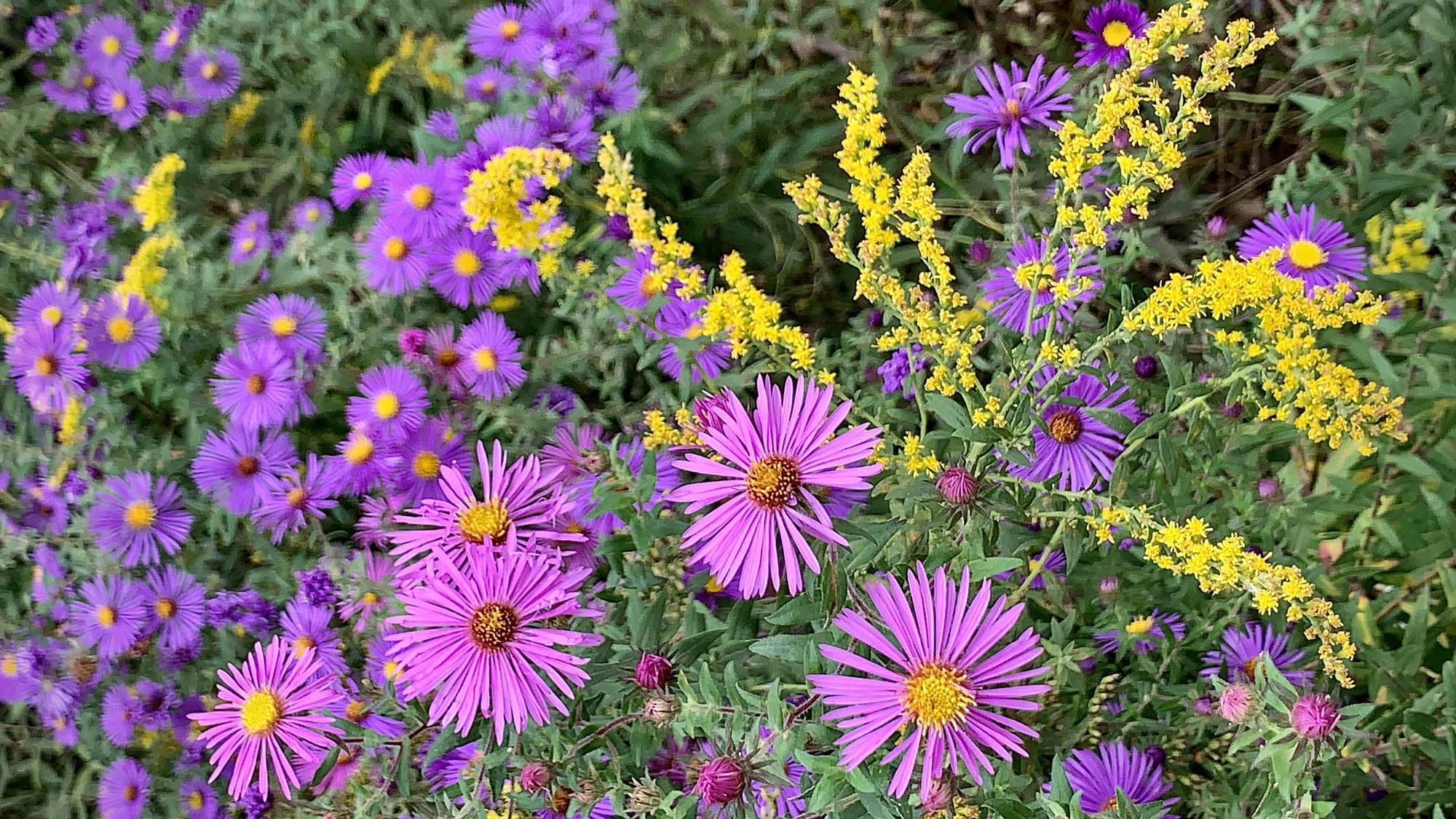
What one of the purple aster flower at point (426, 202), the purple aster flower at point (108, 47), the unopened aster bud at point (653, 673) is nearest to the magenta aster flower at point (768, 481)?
the unopened aster bud at point (653, 673)

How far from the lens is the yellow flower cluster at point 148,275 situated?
4.92 feet

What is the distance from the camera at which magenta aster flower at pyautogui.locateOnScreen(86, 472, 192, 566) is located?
1603 mm

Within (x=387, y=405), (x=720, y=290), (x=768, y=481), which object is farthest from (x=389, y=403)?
(x=768, y=481)

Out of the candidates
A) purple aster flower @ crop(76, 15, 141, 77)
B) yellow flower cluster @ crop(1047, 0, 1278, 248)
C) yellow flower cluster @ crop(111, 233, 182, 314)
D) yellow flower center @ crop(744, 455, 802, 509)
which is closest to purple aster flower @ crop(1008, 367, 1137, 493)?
yellow flower cluster @ crop(1047, 0, 1278, 248)

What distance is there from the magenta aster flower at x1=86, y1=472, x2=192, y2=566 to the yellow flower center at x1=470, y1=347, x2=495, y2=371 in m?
0.59

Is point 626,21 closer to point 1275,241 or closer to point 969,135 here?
point 969,135

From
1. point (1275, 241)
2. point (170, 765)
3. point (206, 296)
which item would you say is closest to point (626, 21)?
point (206, 296)

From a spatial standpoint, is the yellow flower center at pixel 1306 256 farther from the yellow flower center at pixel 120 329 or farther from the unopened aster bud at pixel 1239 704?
the yellow flower center at pixel 120 329

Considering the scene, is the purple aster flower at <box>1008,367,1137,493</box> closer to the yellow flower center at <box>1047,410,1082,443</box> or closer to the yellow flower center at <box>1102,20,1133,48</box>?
the yellow flower center at <box>1047,410,1082,443</box>

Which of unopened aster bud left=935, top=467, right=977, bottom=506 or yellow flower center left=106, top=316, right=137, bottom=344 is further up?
yellow flower center left=106, top=316, right=137, bottom=344

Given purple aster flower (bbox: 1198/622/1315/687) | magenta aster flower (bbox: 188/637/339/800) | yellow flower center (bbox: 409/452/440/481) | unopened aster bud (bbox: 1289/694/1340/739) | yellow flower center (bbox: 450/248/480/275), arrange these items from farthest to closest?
yellow flower center (bbox: 450/248/480/275) → yellow flower center (bbox: 409/452/440/481) → purple aster flower (bbox: 1198/622/1315/687) → magenta aster flower (bbox: 188/637/339/800) → unopened aster bud (bbox: 1289/694/1340/739)

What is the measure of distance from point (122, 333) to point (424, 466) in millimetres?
632

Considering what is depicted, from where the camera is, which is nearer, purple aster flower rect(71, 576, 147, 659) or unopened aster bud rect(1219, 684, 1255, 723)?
unopened aster bud rect(1219, 684, 1255, 723)

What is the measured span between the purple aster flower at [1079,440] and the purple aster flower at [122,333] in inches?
55.6
